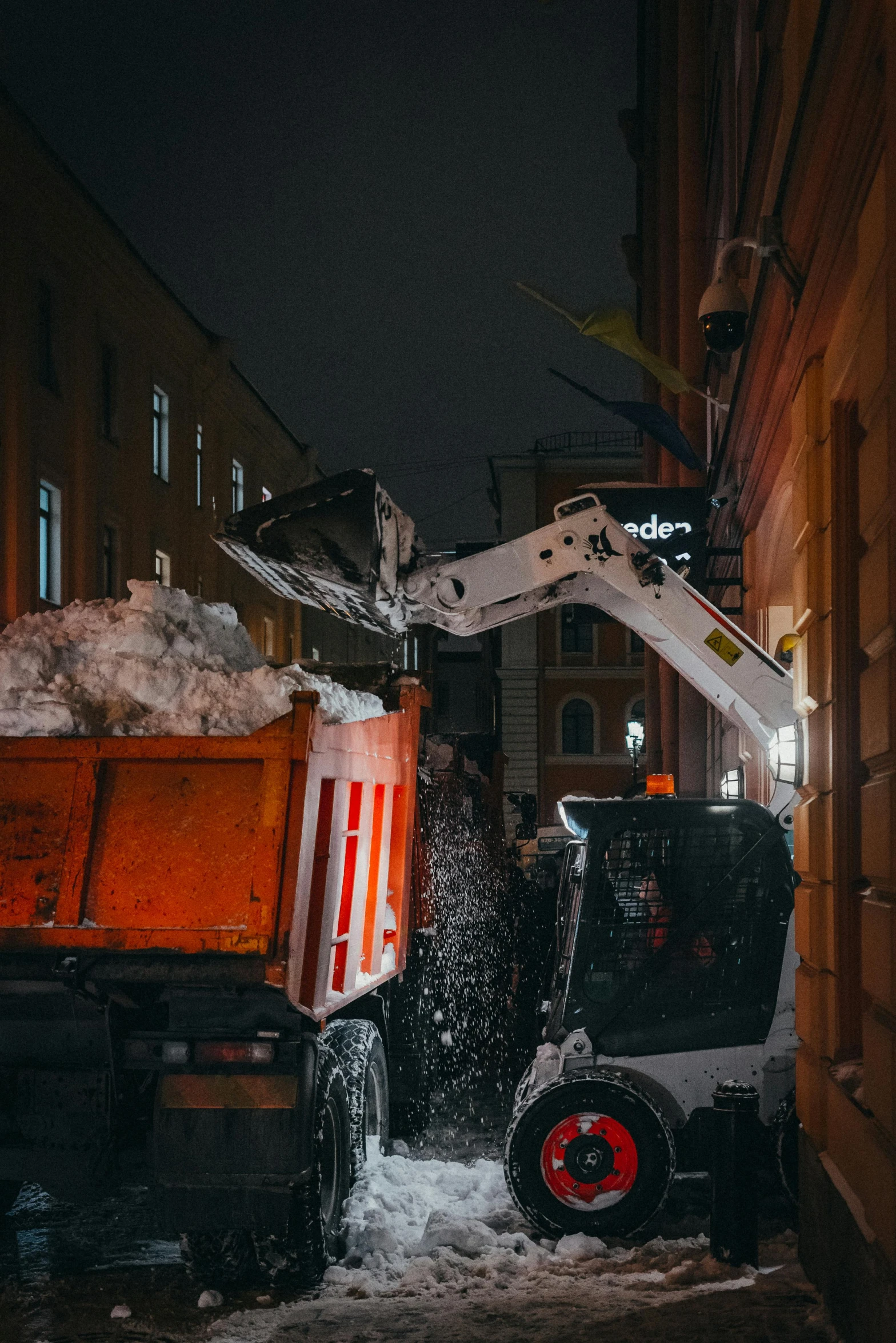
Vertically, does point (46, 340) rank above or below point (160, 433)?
above

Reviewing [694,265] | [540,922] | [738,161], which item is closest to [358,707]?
[540,922]

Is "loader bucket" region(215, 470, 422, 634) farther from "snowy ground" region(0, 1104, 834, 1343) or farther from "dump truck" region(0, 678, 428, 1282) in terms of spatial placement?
"snowy ground" region(0, 1104, 834, 1343)

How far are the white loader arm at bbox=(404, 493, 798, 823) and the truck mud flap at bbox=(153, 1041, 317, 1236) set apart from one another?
2.96 meters

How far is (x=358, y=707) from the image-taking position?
679cm

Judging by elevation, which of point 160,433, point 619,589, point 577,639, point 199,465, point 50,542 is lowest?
point 619,589

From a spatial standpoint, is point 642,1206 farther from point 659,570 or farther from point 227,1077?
point 659,570

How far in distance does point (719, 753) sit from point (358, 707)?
8.01 m

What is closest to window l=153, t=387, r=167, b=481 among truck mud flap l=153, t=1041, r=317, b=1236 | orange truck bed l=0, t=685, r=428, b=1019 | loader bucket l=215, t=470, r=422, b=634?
loader bucket l=215, t=470, r=422, b=634

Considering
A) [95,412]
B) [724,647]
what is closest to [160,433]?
[95,412]

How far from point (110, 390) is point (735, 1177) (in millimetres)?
20178

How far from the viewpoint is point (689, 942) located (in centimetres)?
629

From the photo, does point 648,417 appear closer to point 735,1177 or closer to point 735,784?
point 735,784

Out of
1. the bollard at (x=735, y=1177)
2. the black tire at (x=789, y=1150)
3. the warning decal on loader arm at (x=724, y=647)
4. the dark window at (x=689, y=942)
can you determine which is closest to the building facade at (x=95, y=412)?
the warning decal on loader arm at (x=724, y=647)

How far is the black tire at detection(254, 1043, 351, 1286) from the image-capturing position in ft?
17.2
